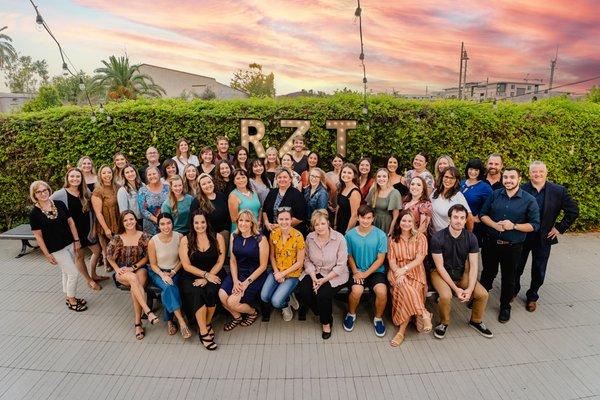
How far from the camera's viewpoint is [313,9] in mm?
8664

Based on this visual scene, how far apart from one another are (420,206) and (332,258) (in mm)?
1429

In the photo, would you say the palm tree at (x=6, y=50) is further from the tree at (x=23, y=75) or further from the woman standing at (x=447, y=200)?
the woman standing at (x=447, y=200)

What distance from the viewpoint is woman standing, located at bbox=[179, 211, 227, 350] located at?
437cm

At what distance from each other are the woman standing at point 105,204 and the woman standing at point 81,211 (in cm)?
25

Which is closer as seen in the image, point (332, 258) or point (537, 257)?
point (332, 258)

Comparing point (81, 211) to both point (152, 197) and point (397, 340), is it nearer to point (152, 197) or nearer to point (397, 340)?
point (152, 197)

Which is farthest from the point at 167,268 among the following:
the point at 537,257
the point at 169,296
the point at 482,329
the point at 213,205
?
the point at 537,257

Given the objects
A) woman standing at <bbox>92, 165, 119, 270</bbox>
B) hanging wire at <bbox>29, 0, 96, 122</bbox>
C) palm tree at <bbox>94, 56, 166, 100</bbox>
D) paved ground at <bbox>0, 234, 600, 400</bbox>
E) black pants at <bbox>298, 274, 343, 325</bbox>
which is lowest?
paved ground at <bbox>0, 234, 600, 400</bbox>

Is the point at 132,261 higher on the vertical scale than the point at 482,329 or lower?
higher

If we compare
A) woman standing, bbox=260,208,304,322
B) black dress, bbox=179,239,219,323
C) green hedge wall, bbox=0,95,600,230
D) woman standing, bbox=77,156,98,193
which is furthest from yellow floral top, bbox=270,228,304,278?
green hedge wall, bbox=0,95,600,230

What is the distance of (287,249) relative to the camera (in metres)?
4.64

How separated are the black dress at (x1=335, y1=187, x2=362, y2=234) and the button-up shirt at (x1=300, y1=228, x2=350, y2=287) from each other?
811 millimetres

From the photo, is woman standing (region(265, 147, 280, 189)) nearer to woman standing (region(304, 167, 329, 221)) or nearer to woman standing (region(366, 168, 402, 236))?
woman standing (region(304, 167, 329, 221))

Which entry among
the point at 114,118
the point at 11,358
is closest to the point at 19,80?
the point at 114,118
